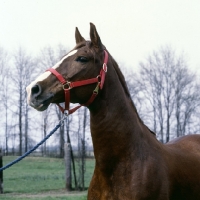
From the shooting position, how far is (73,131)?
47.1 m

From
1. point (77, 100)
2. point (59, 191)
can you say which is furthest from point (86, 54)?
point (59, 191)

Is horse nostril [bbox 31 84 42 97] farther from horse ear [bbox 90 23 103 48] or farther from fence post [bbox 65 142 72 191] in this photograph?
fence post [bbox 65 142 72 191]

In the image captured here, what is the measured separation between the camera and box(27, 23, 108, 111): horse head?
391 centimetres

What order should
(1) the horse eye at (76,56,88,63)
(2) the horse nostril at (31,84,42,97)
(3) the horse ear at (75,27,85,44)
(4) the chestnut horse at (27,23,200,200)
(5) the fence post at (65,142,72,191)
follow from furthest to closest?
(5) the fence post at (65,142,72,191) < (3) the horse ear at (75,27,85,44) < (1) the horse eye at (76,56,88,63) < (4) the chestnut horse at (27,23,200,200) < (2) the horse nostril at (31,84,42,97)

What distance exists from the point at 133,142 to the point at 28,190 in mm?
12667

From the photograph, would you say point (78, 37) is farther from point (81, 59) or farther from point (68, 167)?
point (68, 167)

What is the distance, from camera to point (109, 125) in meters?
4.25

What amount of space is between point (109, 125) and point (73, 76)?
637 mm

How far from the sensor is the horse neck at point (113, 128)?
13.9ft

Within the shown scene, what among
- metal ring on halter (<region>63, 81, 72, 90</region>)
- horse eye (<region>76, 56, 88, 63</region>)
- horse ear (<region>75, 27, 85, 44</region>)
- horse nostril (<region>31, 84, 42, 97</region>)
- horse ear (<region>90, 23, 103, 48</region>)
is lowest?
horse nostril (<region>31, 84, 42, 97</region>)

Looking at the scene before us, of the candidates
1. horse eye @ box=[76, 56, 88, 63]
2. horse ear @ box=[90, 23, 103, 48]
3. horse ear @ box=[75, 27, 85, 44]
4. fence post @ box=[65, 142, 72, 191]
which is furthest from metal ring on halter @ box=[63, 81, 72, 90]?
fence post @ box=[65, 142, 72, 191]

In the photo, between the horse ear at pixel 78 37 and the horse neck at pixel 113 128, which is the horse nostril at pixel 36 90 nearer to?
the horse neck at pixel 113 128

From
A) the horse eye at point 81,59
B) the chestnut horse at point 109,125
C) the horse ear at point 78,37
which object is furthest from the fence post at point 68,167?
the horse eye at point 81,59

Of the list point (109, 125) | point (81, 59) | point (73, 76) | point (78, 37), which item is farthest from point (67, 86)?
point (78, 37)
